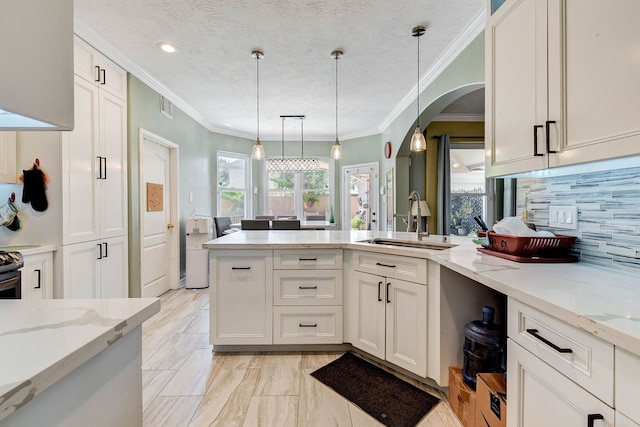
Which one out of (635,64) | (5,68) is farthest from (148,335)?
(635,64)

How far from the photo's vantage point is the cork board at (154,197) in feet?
11.9

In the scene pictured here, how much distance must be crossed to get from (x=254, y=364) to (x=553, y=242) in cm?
204

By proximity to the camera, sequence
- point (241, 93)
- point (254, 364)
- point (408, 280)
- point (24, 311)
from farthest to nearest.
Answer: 1. point (241, 93)
2. point (254, 364)
3. point (408, 280)
4. point (24, 311)

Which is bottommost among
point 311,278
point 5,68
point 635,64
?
point 311,278

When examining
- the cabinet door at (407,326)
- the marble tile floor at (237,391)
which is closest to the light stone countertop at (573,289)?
the cabinet door at (407,326)

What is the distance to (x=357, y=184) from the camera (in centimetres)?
636

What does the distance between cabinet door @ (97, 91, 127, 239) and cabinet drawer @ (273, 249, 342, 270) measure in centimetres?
178

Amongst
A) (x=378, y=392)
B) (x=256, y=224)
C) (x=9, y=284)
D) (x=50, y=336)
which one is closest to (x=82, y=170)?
(x=9, y=284)

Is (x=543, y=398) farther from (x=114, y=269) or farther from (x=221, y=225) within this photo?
(x=221, y=225)

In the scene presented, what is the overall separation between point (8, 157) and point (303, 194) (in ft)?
16.0

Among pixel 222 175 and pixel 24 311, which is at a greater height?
pixel 222 175

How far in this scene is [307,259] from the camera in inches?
90.5

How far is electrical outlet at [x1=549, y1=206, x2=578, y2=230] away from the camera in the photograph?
155 cm

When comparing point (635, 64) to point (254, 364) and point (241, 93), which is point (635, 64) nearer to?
point (254, 364)
